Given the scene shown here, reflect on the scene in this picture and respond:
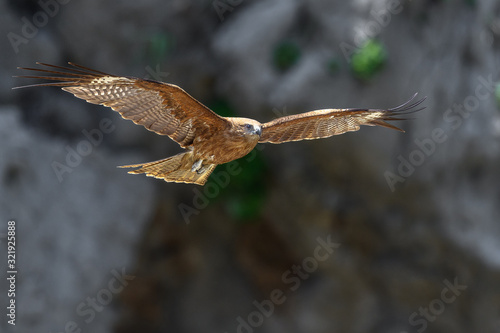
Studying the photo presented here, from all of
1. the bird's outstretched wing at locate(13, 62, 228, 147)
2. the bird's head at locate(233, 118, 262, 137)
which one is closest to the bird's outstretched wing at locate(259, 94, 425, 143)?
the bird's head at locate(233, 118, 262, 137)

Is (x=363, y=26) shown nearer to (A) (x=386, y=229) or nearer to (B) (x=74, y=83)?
(A) (x=386, y=229)

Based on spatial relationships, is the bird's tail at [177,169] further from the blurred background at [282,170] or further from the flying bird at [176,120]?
the blurred background at [282,170]

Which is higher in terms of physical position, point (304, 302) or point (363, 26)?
point (363, 26)

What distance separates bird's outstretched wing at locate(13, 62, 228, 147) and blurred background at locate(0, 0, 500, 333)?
4983 mm

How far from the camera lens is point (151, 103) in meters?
4.07

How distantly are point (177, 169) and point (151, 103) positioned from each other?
0.55m

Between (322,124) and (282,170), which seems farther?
(282,170)

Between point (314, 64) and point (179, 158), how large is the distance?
5.09 metres

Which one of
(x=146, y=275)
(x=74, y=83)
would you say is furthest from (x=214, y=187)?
(x=74, y=83)

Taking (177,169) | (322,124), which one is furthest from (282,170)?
(177,169)

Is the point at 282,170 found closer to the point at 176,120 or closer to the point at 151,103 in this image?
the point at 176,120

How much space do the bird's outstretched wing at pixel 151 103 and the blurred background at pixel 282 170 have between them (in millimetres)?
4983

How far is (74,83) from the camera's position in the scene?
3.82 m

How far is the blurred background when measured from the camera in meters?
9.12
